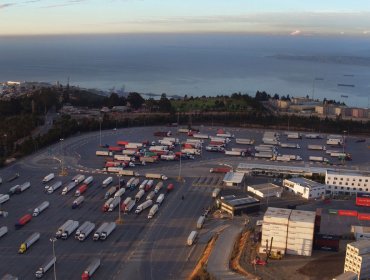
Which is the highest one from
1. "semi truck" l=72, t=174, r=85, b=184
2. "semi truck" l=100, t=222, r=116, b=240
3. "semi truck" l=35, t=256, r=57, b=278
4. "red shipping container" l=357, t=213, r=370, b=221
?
"semi truck" l=72, t=174, r=85, b=184

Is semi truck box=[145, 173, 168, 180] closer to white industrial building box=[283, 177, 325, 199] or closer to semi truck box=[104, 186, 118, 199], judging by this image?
semi truck box=[104, 186, 118, 199]

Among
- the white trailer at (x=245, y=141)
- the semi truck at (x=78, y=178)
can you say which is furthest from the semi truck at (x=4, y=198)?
the white trailer at (x=245, y=141)

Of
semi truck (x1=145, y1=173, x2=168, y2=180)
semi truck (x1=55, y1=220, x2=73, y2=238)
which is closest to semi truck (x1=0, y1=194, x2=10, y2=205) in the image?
semi truck (x1=55, y1=220, x2=73, y2=238)

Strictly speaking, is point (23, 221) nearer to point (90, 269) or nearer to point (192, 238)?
point (90, 269)

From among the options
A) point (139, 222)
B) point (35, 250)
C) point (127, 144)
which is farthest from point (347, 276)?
point (127, 144)

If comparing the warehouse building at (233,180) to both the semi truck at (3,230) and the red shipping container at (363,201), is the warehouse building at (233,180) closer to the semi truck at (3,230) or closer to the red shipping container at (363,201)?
the red shipping container at (363,201)

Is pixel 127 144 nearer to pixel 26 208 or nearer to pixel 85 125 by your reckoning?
pixel 85 125
